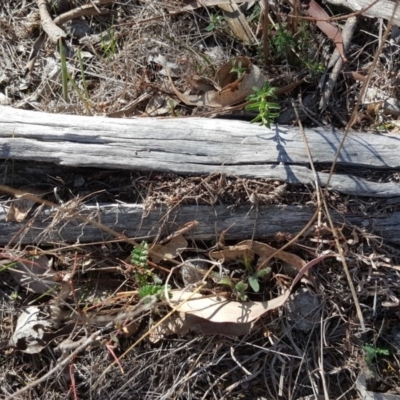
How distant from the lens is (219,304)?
2.34 m

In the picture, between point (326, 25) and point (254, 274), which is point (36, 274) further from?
point (326, 25)

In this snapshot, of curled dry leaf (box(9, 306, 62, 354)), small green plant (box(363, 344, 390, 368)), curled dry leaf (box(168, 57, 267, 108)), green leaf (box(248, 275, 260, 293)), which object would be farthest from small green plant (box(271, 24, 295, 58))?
curled dry leaf (box(9, 306, 62, 354))

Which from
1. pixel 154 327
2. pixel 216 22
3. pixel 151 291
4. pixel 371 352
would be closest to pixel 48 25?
pixel 216 22

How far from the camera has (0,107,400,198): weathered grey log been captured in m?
2.33

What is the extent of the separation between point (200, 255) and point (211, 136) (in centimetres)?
50

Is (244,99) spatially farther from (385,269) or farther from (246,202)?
(385,269)

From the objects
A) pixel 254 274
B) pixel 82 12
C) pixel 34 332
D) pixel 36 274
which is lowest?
pixel 34 332

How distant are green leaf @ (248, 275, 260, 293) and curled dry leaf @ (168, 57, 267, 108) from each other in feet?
2.48

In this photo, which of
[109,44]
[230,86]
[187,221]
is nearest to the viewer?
[187,221]

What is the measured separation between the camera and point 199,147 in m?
2.38

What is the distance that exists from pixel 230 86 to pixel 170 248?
739 millimetres

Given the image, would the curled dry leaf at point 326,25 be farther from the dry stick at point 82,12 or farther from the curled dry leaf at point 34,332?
the curled dry leaf at point 34,332

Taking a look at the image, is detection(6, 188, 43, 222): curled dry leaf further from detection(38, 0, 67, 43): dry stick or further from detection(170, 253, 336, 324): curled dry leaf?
detection(38, 0, 67, 43): dry stick

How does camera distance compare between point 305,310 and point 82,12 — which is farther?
point 82,12
